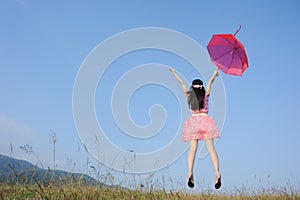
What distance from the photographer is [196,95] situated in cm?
965

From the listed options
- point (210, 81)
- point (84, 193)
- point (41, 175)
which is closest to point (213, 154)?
point (210, 81)

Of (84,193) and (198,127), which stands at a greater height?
(198,127)

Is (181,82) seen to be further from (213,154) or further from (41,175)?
(41,175)

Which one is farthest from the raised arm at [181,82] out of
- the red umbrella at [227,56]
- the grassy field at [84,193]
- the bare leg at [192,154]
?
the grassy field at [84,193]

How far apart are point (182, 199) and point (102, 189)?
1.66 meters

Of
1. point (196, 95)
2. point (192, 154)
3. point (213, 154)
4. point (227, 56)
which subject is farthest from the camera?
point (227, 56)

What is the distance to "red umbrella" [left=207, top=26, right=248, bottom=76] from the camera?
10.3 m

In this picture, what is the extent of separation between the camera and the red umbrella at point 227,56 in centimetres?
1034

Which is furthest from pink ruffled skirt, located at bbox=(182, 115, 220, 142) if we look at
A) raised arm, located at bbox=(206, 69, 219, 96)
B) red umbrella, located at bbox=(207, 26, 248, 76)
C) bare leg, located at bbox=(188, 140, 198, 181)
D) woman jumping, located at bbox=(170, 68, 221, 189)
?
red umbrella, located at bbox=(207, 26, 248, 76)

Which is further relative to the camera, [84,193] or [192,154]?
[192,154]

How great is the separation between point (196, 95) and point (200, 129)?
33.7 inches

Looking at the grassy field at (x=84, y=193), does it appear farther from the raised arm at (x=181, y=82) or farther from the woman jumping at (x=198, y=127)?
the raised arm at (x=181, y=82)

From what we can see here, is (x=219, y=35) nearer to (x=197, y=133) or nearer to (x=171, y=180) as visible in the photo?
(x=197, y=133)

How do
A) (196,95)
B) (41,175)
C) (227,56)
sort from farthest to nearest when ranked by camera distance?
(227,56) < (196,95) < (41,175)
